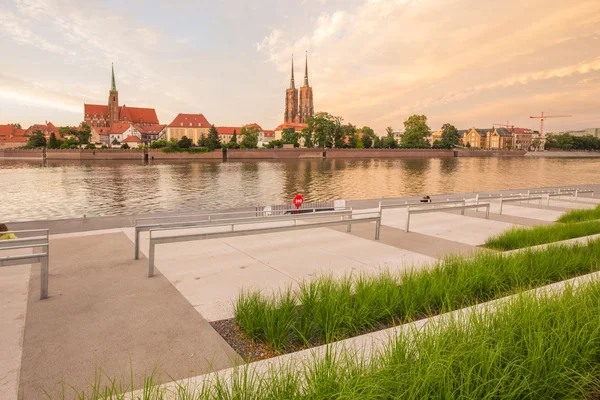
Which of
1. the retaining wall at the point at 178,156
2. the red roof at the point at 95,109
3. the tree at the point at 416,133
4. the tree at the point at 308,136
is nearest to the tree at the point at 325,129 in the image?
the tree at the point at 308,136

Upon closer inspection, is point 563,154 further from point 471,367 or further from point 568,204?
point 471,367

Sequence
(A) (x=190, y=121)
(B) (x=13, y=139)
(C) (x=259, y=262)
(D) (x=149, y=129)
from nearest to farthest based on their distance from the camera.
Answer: (C) (x=259, y=262) < (B) (x=13, y=139) < (A) (x=190, y=121) < (D) (x=149, y=129)

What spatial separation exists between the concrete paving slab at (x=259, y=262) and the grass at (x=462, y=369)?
83.0 inches

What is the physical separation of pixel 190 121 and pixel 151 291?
162071mm

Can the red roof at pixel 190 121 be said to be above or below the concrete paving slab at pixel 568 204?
above

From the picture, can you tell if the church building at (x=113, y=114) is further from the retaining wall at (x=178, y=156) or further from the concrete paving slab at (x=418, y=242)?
the concrete paving slab at (x=418, y=242)

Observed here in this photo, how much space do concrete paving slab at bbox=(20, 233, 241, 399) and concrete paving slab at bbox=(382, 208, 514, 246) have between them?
7330 mm

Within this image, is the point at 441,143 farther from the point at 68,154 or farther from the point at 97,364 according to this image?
the point at 97,364

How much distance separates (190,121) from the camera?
6235 inches

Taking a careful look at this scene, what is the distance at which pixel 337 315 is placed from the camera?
4508mm

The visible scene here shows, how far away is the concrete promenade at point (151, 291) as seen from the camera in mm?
3791

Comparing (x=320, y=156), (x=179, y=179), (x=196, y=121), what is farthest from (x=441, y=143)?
(x=179, y=179)

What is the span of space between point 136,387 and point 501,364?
313 centimetres

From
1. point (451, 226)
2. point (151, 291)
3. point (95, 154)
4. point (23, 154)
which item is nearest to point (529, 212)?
point (451, 226)
